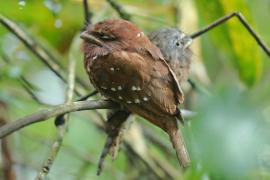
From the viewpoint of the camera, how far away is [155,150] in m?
3.08

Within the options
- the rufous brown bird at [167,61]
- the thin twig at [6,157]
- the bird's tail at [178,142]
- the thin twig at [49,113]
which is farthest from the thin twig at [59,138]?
the thin twig at [6,157]

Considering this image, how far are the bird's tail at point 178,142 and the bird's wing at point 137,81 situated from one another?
1.4 inches

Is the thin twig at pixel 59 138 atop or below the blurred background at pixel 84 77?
atop

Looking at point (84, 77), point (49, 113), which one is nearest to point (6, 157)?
point (84, 77)

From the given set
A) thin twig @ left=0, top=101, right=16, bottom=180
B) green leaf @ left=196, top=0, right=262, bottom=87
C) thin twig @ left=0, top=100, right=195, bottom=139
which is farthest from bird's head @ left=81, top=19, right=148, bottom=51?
thin twig @ left=0, top=101, right=16, bottom=180

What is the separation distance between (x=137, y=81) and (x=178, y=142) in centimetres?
19

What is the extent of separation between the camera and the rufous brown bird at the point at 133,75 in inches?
73.3

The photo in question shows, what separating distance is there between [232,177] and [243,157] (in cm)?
5

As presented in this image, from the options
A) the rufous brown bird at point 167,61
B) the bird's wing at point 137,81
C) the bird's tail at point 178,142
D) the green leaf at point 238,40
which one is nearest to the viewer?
the bird's tail at point 178,142

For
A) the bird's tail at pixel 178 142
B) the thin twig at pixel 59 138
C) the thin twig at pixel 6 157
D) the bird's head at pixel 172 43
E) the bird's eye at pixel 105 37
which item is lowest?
the thin twig at pixel 6 157

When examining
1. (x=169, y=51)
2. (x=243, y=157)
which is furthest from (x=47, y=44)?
(x=243, y=157)

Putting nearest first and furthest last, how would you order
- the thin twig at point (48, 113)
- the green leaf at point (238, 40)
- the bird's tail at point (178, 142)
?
the thin twig at point (48, 113) < the bird's tail at point (178, 142) < the green leaf at point (238, 40)

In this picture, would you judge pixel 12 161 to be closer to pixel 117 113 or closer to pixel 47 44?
pixel 47 44

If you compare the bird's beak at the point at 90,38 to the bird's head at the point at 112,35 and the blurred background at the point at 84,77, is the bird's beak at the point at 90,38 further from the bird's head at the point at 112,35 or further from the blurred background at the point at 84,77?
the blurred background at the point at 84,77
